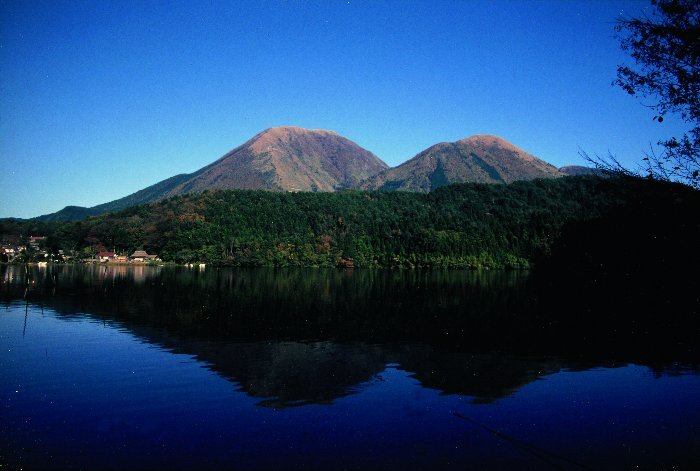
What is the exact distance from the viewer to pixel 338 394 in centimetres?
2509

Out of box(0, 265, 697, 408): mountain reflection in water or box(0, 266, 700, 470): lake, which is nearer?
box(0, 266, 700, 470): lake

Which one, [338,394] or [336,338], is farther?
[336,338]

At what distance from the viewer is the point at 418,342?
131 ft

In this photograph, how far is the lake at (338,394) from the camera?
707 inches

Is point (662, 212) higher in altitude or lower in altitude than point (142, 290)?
higher

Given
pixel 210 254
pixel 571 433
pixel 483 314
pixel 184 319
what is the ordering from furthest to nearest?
pixel 210 254
pixel 483 314
pixel 184 319
pixel 571 433

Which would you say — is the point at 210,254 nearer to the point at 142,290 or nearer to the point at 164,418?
the point at 142,290

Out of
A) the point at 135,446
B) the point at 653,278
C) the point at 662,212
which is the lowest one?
the point at 135,446

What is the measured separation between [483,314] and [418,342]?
20209 mm

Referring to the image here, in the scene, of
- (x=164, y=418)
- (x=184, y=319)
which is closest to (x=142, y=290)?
(x=184, y=319)

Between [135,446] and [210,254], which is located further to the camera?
[210,254]

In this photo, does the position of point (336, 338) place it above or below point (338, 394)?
above

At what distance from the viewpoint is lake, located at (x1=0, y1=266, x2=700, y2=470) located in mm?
17953

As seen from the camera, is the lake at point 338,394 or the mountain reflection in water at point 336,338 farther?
the mountain reflection in water at point 336,338
